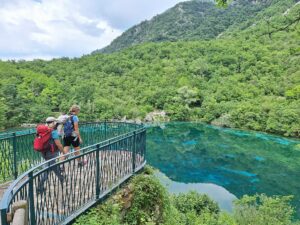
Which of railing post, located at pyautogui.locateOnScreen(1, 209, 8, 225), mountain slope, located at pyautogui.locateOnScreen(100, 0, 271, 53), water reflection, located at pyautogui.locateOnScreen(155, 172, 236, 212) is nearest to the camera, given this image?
railing post, located at pyautogui.locateOnScreen(1, 209, 8, 225)

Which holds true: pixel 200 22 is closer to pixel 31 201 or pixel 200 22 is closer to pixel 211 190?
pixel 211 190

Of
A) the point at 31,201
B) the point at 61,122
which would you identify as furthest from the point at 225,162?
the point at 31,201

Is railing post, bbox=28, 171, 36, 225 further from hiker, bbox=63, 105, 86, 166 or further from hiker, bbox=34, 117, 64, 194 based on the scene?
hiker, bbox=63, 105, 86, 166

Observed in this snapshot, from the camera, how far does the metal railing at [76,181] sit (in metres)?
3.95

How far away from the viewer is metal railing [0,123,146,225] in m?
3.95

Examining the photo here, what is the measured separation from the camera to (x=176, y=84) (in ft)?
299

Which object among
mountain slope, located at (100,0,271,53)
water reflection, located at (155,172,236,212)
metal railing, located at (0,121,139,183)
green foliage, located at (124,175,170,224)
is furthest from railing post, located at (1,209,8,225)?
mountain slope, located at (100,0,271,53)

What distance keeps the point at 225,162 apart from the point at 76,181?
37981 mm

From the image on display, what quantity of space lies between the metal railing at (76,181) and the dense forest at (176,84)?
43509 mm

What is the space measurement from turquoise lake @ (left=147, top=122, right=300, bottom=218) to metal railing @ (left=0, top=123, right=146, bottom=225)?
43.0ft

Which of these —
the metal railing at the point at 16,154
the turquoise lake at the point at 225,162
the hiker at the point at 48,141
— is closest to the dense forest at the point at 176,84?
the turquoise lake at the point at 225,162

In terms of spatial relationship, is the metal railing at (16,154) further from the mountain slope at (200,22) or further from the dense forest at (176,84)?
the mountain slope at (200,22)

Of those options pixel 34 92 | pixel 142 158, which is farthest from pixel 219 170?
pixel 34 92

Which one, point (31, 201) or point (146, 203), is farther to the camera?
point (146, 203)
